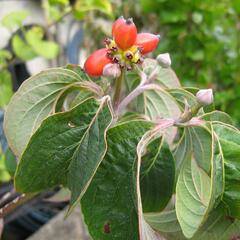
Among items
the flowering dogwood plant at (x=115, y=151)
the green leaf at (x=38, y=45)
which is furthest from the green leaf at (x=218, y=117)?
the green leaf at (x=38, y=45)

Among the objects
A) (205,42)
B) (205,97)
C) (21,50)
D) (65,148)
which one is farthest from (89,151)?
(205,42)

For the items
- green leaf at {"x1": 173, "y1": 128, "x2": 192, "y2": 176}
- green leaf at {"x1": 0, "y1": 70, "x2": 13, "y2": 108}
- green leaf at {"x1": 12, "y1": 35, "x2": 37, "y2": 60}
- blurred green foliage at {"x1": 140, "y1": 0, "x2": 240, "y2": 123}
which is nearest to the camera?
green leaf at {"x1": 173, "y1": 128, "x2": 192, "y2": 176}

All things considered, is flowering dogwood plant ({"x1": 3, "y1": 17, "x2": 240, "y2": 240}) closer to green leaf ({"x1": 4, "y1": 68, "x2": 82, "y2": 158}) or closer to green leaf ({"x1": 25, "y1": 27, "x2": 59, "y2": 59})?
green leaf ({"x1": 4, "y1": 68, "x2": 82, "y2": 158})

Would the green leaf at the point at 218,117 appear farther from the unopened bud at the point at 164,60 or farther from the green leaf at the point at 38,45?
the green leaf at the point at 38,45

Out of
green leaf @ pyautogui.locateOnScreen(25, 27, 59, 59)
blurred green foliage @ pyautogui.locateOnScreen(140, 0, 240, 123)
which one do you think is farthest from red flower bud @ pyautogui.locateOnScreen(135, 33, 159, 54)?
blurred green foliage @ pyautogui.locateOnScreen(140, 0, 240, 123)

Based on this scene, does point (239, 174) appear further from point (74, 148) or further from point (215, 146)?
point (74, 148)

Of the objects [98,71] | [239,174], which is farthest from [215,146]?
[98,71]
